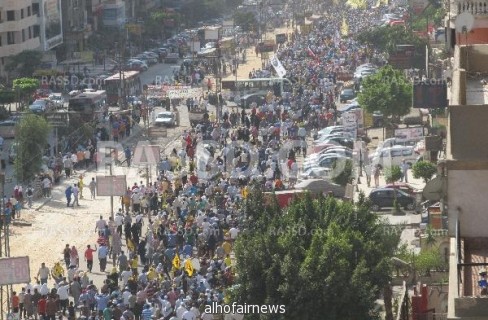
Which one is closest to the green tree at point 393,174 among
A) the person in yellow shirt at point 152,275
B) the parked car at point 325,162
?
the parked car at point 325,162

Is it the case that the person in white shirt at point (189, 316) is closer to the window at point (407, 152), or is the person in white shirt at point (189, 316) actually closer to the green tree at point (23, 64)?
the window at point (407, 152)

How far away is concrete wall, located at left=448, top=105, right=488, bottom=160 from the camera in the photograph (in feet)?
46.8

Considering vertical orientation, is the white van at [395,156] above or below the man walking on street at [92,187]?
above

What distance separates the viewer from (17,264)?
3159cm

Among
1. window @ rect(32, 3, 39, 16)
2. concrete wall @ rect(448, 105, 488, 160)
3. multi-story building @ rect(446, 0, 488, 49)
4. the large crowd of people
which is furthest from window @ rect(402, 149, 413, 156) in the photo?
window @ rect(32, 3, 39, 16)

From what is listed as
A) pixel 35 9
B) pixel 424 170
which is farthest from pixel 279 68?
pixel 424 170

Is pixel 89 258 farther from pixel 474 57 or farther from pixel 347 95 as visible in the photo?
pixel 347 95

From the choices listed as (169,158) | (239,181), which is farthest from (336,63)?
(239,181)

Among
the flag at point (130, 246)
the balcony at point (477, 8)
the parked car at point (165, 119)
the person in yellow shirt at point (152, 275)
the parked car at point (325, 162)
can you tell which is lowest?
the parked car at point (165, 119)

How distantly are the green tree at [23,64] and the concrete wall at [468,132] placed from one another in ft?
218

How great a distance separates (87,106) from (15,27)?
18.3 metres

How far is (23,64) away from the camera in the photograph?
8019 centimetres

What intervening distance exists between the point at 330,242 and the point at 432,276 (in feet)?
14.2

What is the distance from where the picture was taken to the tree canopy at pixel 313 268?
89.0ft
